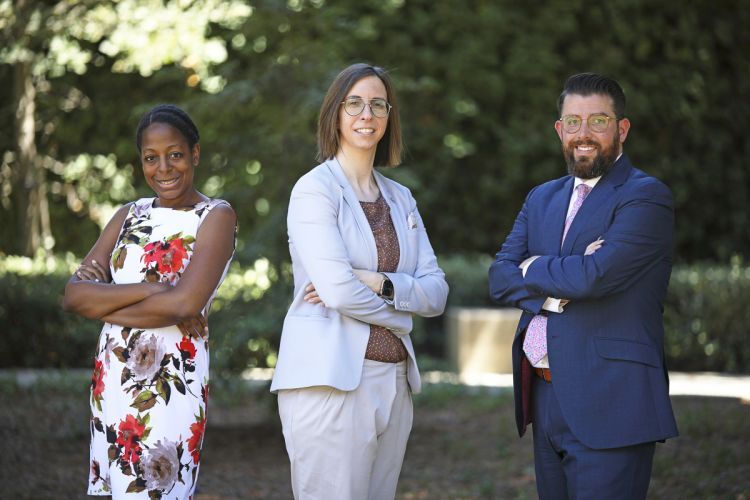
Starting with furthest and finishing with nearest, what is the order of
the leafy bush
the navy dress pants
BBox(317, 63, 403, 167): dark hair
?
the leafy bush
BBox(317, 63, 403, 167): dark hair
the navy dress pants

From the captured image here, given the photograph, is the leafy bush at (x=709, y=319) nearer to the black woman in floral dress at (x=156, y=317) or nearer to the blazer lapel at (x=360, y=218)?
the blazer lapel at (x=360, y=218)

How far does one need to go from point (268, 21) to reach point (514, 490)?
359 centimetres

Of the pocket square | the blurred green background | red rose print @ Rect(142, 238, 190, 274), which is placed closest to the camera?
red rose print @ Rect(142, 238, 190, 274)

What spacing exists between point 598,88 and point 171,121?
1.55m

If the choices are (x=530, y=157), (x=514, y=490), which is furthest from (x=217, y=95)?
(x=530, y=157)

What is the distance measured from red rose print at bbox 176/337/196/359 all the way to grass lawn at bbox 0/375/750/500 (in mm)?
2739

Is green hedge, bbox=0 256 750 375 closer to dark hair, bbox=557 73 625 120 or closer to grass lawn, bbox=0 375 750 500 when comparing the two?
grass lawn, bbox=0 375 750 500

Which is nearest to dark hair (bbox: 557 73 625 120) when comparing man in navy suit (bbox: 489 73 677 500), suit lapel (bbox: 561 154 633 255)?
man in navy suit (bbox: 489 73 677 500)

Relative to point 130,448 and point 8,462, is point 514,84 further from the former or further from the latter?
point 130,448

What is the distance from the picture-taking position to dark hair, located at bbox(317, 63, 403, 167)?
12.4ft

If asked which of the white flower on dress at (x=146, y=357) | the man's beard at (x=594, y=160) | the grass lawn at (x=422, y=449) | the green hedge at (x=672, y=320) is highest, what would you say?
the man's beard at (x=594, y=160)

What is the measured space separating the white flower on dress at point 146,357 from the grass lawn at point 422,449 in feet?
9.07

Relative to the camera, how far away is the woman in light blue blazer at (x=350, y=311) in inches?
140

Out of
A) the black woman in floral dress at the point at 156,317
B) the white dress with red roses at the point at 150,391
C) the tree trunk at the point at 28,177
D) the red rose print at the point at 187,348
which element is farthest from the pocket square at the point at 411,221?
the tree trunk at the point at 28,177
